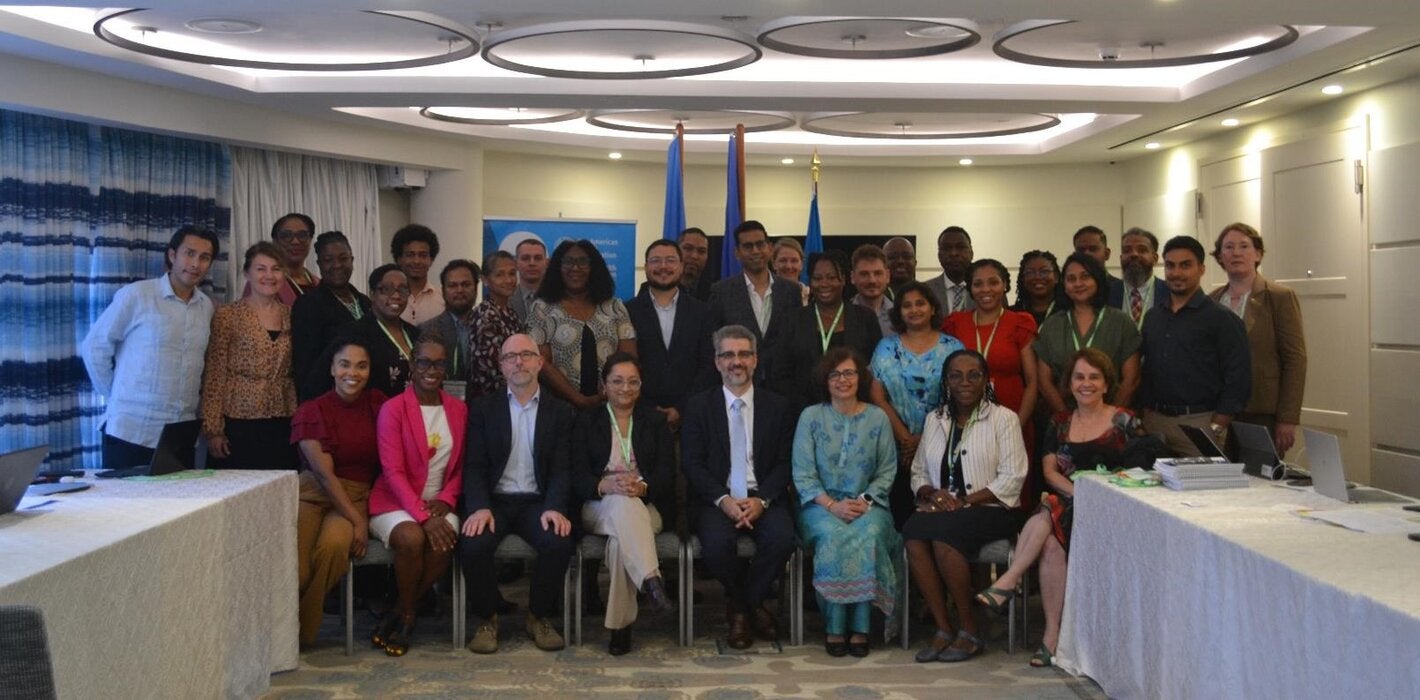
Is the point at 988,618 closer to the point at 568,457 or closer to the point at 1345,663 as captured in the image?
the point at 568,457

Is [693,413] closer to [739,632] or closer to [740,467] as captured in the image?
[740,467]

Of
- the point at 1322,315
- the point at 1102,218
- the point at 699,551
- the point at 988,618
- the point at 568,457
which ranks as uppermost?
the point at 1102,218

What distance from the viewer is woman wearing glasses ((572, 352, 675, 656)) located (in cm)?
520

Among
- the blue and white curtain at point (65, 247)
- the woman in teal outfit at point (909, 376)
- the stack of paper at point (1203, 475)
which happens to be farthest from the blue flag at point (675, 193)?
the stack of paper at point (1203, 475)

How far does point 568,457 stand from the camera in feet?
17.7

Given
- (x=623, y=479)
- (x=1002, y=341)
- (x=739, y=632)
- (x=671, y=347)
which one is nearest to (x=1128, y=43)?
(x=1002, y=341)

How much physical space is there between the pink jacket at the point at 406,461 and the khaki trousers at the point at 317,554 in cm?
19

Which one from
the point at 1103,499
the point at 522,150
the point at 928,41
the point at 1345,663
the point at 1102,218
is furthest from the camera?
the point at 1102,218

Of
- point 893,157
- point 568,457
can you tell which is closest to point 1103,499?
point 568,457

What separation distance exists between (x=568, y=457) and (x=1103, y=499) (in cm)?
219

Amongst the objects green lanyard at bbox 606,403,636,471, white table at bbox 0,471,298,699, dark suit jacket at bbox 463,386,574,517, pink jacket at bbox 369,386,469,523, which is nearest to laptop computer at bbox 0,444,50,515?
white table at bbox 0,471,298,699

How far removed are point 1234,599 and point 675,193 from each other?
613cm

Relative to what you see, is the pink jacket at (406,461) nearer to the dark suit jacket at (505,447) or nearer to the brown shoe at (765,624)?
the dark suit jacket at (505,447)

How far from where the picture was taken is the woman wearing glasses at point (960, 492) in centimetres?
514
